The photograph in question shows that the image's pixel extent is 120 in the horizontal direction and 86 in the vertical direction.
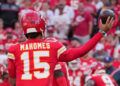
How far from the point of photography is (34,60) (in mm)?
3678

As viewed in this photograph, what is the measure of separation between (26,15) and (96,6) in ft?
27.3

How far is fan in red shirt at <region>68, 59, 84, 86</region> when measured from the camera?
27.2 feet

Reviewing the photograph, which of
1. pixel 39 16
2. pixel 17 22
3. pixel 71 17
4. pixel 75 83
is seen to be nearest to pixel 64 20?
pixel 71 17

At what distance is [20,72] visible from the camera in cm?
371

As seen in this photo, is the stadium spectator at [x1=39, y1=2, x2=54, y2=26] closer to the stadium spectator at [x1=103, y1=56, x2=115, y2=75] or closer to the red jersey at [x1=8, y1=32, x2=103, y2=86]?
the stadium spectator at [x1=103, y1=56, x2=115, y2=75]

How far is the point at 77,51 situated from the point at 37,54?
1.51ft

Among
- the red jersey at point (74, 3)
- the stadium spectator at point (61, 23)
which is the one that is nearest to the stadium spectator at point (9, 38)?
the stadium spectator at point (61, 23)

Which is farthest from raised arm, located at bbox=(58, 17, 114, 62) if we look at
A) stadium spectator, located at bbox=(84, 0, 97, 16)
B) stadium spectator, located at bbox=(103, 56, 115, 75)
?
stadium spectator, located at bbox=(84, 0, 97, 16)

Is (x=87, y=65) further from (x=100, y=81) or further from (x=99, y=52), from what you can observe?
(x=100, y=81)

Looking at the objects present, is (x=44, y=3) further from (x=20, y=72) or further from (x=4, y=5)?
(x=20, y=72)

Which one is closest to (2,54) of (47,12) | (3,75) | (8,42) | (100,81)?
(8,42)

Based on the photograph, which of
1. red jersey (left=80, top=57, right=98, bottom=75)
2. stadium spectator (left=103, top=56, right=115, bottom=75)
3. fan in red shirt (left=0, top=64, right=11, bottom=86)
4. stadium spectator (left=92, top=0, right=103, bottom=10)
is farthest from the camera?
stadium spectator (left=92, top=0, right=103, bottom=10)

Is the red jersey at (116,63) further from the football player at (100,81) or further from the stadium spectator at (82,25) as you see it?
the football player at (100,81)

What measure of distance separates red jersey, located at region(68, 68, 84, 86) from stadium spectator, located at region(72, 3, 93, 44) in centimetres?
267
